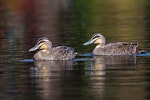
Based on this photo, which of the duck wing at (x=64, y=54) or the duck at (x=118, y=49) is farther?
the duck at (x=118, y=49)

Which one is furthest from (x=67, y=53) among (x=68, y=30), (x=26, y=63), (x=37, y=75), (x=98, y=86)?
(x=68, y=30)

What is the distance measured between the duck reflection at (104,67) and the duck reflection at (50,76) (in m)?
0.74

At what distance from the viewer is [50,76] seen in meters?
22.1

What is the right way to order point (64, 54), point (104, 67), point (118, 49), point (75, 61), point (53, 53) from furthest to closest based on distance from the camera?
point (118, 49), point (53, 53), point (64, 54), point (75, 61), point (104, 67)

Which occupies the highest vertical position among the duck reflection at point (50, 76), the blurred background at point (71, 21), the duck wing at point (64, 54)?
the blurred background at point (71, 21)

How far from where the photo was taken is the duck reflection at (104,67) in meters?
19.9

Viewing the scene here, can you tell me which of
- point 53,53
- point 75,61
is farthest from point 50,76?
point 53,53

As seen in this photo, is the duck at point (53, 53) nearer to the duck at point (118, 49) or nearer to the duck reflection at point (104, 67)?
the duck reflection at point (104, 67)

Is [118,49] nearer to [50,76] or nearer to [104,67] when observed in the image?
[104,67]

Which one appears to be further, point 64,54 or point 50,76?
point 64,54

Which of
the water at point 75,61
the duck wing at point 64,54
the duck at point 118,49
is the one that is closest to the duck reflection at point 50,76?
the water at point 75,61

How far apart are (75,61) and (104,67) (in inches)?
81.9

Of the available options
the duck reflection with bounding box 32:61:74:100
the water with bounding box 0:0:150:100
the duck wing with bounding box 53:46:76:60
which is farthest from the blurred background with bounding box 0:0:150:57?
the duck reflection with bounding box 32:61:74:100

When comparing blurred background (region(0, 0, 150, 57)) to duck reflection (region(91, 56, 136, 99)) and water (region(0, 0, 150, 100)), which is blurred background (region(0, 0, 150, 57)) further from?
duck reflection (region(91, 56, 136, 99))
